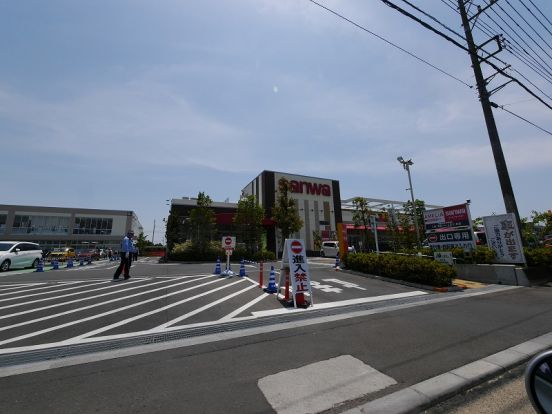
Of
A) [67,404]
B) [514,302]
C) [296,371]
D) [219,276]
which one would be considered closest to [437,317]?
[514,302]

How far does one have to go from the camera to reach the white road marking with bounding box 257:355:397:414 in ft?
9.91

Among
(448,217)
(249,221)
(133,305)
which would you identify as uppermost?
(249,221)

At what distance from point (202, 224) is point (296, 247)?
21131 millimetres

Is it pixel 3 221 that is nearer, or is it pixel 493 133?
pixel 493 133

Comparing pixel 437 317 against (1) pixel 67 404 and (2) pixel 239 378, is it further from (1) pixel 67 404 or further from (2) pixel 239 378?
(1) pixel 67 404

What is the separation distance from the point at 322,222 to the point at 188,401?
40329 mm

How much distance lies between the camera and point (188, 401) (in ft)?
9.92

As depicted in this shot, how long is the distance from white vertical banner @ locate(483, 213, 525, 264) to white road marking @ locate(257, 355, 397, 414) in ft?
43.4

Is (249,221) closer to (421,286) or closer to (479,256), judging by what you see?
(479,256)

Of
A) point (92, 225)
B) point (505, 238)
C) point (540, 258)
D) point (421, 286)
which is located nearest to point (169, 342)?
point (421, 286)

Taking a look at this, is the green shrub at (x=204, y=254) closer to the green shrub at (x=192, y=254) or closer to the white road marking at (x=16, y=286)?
the green shrub at (x=192, y=254)

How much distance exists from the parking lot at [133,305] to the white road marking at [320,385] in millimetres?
2851

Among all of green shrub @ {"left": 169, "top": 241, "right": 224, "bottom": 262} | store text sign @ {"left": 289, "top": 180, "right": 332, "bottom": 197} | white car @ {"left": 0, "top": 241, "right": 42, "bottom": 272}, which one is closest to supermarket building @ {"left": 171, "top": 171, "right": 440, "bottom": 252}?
store text sign @ {"left": 289, "top": 180, "right": 332, "bottom": 197}

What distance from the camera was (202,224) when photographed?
28.1m
